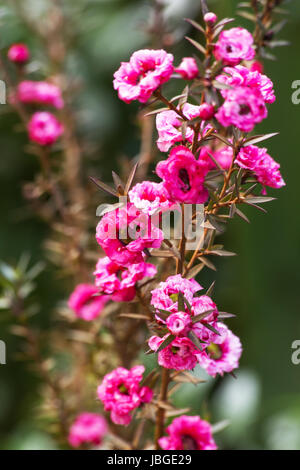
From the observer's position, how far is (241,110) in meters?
0.35

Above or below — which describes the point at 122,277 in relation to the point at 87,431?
above

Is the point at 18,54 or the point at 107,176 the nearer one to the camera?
the point at 18,54

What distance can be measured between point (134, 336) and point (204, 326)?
321 millimetres

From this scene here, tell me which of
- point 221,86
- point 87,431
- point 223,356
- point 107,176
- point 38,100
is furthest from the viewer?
point 107,176

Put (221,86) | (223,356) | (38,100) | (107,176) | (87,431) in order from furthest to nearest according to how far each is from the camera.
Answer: (107,176), (38,100), (87,431), (223,356), (221,86)

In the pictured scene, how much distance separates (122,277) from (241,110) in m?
0.17

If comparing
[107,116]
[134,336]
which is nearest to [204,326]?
[134,336]

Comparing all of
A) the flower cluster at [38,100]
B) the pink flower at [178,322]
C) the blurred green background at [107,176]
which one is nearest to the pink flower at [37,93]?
the flower cluster at [38,100]

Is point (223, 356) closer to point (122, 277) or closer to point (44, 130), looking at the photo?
point (122, 277)

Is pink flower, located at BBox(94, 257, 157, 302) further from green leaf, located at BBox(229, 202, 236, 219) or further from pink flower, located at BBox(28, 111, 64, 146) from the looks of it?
pink flower, located at BBox(28, 111, 64, 146)

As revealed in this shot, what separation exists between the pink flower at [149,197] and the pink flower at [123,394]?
159 mm

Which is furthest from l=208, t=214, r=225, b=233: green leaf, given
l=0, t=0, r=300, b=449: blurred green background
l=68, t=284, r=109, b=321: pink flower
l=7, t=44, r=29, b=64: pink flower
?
l=0, t=0, r=300, b=449: blurred green background

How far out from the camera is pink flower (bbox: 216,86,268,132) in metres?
0.34

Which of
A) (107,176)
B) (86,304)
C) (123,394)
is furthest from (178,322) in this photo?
(107,176)
